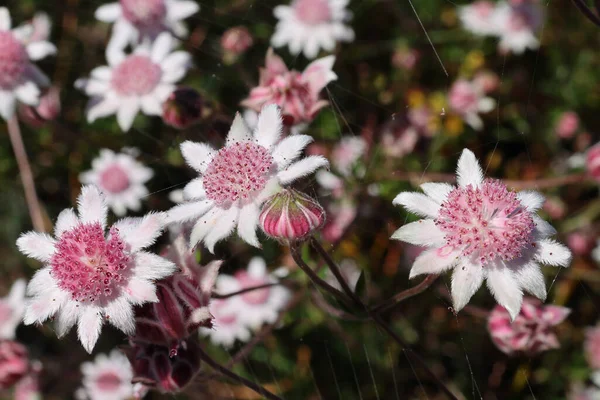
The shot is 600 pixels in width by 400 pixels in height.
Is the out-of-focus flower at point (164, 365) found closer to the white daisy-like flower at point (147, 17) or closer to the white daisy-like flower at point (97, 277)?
the white daisy-like flower at point (97, 277)

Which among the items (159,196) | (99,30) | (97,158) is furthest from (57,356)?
(99,30)

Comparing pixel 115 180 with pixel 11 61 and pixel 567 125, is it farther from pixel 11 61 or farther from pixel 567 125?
pixel 567 125

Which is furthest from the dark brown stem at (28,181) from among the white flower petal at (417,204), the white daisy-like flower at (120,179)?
the white flower petal at (417,204)

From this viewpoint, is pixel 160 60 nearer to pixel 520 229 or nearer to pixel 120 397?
pixel 120 397

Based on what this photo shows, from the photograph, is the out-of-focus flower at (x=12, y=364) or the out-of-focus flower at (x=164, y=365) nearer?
the out-of-focus flower at (x=164, y=365)

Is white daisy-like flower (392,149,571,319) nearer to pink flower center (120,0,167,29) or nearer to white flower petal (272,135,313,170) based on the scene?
white flower petal (272,135,313,170)
